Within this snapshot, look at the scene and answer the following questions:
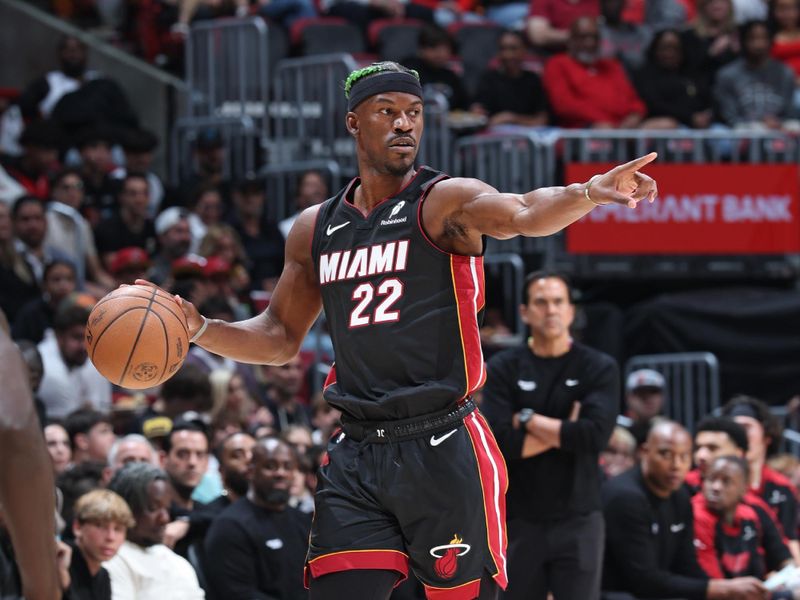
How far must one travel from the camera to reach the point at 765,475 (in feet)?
35.6

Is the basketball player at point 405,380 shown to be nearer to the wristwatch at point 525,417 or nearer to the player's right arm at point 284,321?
the player's right arm at point 284,321

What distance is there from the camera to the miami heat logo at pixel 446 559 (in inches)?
205

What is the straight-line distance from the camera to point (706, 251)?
46.5 ft

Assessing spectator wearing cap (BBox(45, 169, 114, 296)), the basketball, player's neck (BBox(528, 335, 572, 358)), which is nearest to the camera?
the basketball

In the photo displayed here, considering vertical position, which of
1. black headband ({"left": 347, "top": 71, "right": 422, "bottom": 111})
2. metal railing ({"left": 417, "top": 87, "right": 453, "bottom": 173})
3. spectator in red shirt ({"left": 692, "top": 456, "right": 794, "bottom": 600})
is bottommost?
spectator in red shirt ({"left": 692, "top": 456, "right": 794, "bottom": 600})

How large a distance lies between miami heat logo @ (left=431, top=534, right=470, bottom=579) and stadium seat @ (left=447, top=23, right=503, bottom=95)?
1189cm

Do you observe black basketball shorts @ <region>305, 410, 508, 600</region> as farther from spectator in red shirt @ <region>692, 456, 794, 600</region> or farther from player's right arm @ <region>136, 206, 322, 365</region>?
spectator in red shirt @ <region>692, 456, 794, 600</region>

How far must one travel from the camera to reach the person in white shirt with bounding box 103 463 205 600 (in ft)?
24.7

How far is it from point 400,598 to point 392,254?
3.86 metres

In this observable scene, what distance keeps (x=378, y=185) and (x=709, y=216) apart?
9.07m

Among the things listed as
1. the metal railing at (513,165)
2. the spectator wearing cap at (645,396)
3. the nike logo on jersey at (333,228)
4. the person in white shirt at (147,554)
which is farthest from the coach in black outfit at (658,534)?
the metal railing at (513,165)

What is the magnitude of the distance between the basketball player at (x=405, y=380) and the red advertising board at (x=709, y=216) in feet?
27.9

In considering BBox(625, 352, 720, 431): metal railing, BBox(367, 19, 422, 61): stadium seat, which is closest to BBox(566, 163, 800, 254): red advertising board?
BBox(625, 352, 720, 431): metal railing

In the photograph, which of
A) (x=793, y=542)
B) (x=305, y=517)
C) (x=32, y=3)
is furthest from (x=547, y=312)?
(x=32, y=3)
